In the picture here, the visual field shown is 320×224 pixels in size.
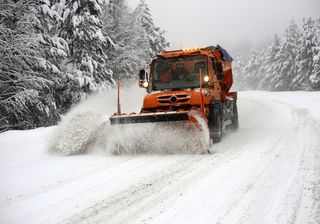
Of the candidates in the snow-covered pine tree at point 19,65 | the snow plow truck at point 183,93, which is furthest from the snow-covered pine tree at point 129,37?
the snow plow truck at point 183,93

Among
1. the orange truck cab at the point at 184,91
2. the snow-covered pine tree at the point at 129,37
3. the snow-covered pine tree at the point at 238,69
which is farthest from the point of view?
the snow-covered pine tree at the point at 238,69

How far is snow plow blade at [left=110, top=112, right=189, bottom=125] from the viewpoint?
729 cm

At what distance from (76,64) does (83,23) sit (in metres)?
2.11

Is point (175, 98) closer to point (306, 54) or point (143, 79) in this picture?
point (143, 79)

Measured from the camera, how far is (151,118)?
7.46 metres

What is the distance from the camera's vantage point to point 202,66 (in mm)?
9234

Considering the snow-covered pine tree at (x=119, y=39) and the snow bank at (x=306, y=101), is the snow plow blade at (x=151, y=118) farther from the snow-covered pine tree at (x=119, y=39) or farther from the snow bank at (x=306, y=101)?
the snow-covered pine tree at (x=119, y=39)

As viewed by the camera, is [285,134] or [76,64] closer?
[285,134]

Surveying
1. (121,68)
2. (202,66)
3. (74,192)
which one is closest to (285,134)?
(202,66)

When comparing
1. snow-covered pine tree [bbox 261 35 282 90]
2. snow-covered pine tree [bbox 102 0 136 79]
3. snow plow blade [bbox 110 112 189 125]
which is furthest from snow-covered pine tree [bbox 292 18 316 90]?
snow plow blade [bbox 110 112 189 125]

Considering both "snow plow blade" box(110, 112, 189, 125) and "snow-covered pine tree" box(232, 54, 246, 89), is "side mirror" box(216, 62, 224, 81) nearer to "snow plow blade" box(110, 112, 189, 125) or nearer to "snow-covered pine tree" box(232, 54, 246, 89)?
"snow plow blade" box(110, 112, 189, 125)

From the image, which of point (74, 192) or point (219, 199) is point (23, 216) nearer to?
point (74, 192)

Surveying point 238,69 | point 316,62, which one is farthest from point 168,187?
point 238,69

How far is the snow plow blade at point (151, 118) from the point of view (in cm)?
729
